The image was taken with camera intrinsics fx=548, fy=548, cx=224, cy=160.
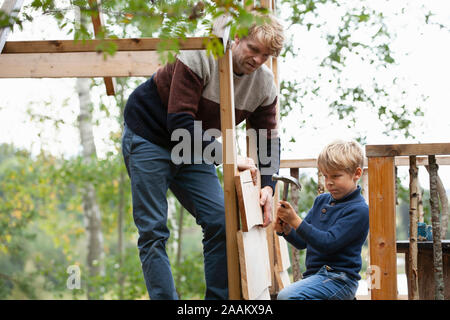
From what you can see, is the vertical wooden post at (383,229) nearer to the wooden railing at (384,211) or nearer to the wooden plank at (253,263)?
the wooden railing at (384,211)

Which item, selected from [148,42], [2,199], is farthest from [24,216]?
[148,42]

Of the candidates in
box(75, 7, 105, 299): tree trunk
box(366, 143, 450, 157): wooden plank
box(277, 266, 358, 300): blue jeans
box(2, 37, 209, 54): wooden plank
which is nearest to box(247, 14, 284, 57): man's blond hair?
box(2, 37, 209, 54): wooden plank

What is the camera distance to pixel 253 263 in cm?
238

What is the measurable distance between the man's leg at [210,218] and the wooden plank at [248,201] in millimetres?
139

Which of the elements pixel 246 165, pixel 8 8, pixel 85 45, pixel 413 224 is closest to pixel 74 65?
pixel 8 8

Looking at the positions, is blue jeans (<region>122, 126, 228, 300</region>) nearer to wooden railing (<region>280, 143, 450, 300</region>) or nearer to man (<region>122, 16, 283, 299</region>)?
man (<region>122, 16, 283, 299</region>)

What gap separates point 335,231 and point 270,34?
0.88 m

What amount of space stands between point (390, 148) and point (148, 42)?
3.48 feet

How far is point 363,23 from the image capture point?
18.2ft

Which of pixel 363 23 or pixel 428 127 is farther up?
pixel 363 23

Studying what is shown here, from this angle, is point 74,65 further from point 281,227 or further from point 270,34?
point 281,227

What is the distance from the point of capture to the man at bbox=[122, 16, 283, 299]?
2.32 metres

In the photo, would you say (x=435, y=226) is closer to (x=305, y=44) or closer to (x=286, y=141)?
(x=286, y=141)
